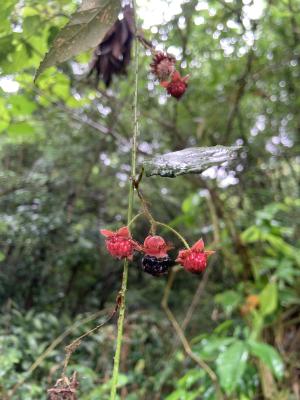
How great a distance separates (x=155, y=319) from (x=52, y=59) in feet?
4.23

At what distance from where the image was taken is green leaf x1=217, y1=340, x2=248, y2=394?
1.06 metres

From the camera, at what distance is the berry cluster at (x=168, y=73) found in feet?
2.00

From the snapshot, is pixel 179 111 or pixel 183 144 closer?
pixel 183 144

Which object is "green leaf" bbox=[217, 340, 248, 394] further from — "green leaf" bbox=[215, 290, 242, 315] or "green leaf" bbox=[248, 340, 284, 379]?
"green leaf" bbox=[215, 290, 242, 315]

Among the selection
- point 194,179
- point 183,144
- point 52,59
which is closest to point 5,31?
point 52,59

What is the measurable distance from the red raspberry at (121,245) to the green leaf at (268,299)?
108 cm

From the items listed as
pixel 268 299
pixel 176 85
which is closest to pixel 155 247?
pixel 176 85

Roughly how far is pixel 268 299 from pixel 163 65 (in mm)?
1049

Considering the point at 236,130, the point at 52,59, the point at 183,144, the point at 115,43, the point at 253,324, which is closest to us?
the point at 52,59

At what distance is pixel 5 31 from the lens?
2.77ft

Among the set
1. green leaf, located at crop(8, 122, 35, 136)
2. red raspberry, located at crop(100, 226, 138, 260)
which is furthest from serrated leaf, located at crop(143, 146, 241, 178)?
green leaf, located at crop(8, 122, 35, 136)

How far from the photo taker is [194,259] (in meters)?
0.48

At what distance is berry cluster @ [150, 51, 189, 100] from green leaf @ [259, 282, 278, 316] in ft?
3.31

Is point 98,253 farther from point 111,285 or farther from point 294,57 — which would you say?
point 294,57
